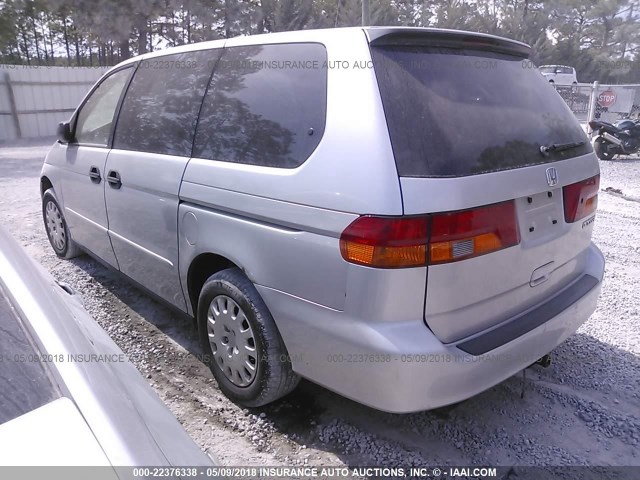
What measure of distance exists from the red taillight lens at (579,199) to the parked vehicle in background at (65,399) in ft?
6.56

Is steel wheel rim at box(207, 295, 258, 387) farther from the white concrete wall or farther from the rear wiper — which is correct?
the white concrete wall

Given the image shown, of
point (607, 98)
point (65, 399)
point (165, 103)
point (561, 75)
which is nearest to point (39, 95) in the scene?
point (165, 103)

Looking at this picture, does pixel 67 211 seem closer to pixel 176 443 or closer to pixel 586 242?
pixel 176 443

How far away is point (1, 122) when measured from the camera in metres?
14.6

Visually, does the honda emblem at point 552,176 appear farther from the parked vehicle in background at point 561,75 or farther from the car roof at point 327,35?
the parked vehicle in background at point 561,75

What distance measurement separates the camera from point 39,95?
604 inches

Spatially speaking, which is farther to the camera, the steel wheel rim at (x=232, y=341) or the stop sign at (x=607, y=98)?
the stop sign at (x=607, y=98)

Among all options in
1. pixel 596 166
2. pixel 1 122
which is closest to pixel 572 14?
pixel 1 122

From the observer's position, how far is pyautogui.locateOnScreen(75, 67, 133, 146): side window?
3.58 m

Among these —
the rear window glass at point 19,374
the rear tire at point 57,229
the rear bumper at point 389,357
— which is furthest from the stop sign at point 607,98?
the rear window glass at point 19,374

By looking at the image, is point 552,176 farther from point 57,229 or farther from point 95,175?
point 57,229

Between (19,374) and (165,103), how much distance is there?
2.20m

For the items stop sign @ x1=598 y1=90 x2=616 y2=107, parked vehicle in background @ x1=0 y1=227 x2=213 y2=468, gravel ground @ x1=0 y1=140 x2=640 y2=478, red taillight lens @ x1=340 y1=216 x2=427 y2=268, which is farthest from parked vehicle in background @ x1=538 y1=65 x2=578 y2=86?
parked vehicle in background @ x1=0 y1=227 x2=213 y2=468

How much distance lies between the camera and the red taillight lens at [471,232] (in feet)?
6.08
